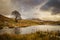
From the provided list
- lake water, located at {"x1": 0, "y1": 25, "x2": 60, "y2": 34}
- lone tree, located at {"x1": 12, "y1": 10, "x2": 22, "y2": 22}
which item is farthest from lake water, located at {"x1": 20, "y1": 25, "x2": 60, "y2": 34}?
lone tree, located at {"x1": 12, "y1": 10, "x2": 22, "y2": 22}

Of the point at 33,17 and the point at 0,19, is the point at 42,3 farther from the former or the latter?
the point at 0,19

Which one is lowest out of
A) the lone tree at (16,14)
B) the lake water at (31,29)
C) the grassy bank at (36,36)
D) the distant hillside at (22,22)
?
the grassy bank at (36,36)

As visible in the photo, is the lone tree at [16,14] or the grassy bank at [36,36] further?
the lone tree at [16,14]

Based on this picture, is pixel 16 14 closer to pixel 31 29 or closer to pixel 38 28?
pixel 31 29

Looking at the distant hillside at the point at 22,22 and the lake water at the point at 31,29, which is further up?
the distant hillside at the point at 22,22

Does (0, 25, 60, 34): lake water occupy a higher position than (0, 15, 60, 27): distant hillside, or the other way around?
(0, 15, 60, 27): distant hillside

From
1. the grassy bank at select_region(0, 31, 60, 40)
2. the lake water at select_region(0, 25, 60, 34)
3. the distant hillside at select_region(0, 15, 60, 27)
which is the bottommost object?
the grassy bank at select_region(0, 31, 60, 40)

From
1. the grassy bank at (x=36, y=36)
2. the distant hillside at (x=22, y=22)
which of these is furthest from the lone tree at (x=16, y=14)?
the grassy bank at (x=36, y=36)

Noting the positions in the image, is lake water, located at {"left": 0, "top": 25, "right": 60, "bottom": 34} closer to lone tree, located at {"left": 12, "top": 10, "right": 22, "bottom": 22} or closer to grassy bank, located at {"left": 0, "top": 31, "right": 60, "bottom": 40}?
grassy bank, located at {"left": 0, "top": 31, "right": 60, "bottom": 40}

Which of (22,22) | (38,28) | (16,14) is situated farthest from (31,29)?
(16,14)

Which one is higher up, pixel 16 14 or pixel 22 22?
pixel 16 14

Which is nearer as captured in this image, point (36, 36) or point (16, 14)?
point (36, 36)

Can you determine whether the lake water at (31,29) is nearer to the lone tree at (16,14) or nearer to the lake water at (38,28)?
the lake water at (38,28)

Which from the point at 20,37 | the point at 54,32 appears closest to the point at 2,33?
the point at 20,37
